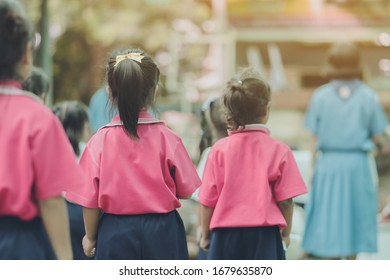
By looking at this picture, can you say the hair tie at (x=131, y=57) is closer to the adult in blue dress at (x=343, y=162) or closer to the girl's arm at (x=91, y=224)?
the girl's arm at (x=91, y=224)

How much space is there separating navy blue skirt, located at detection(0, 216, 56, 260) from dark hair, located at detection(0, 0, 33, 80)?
422 mm

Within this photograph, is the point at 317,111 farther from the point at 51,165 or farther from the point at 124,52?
the point at 51,165

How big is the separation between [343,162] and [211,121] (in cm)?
144

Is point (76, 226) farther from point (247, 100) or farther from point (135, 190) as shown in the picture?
point (247, 100)

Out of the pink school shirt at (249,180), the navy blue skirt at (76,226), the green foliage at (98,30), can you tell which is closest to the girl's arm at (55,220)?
the pink school shirt at (249,180)

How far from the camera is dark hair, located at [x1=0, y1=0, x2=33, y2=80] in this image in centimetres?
246

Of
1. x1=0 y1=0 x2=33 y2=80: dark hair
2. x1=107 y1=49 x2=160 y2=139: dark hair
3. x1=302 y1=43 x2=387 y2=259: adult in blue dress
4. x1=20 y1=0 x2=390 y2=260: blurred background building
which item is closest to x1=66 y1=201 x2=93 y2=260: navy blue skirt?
x1=107 y1=49 x2=160 y2=139: dark hair

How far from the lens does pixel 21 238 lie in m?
2.50

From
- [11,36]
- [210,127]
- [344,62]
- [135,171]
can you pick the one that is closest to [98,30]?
[344,62]

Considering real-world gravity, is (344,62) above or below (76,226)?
above

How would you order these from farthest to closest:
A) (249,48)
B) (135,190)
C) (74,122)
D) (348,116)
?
(249,48), (348,116), (74,122), (135,190)

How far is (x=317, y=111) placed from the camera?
16.4 feet
